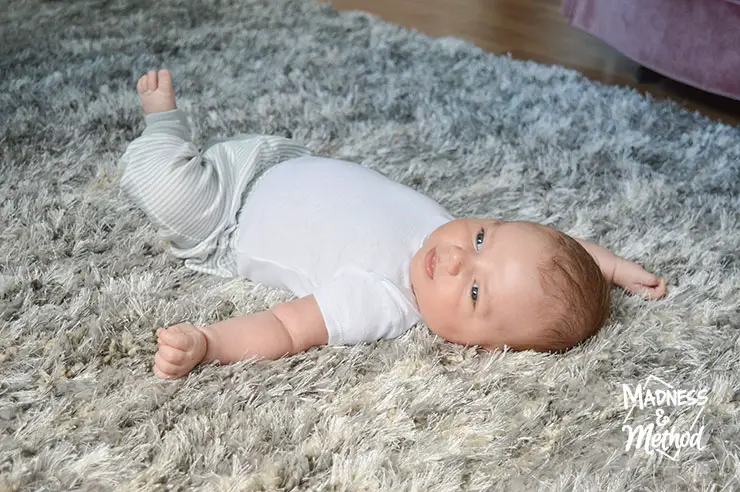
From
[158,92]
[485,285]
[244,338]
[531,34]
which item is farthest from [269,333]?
[531,34]

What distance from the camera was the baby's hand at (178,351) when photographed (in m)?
0.83

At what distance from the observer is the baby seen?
0.91 m

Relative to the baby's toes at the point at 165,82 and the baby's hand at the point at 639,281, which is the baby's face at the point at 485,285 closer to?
the baby's hand at the point at 639,281

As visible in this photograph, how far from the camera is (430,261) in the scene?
0.98 meters

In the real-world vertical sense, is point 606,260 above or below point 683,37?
below

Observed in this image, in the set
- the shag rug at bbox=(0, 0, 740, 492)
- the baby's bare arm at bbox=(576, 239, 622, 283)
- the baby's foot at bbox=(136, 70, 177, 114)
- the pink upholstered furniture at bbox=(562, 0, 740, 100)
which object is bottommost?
the shag rug at bbox=(0, 0, 740, 492)

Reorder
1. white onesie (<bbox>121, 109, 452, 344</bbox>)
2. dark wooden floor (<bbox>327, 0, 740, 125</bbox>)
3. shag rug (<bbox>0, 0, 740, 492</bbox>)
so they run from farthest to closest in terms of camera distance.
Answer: dark wooden floor (<bbox>327, 0, 740, 125</bbox>), white onesie (<bbox>121, 109, 452, 344</bbox>), shag rug (<bbox>0, 0, 740, 492</bbox>)

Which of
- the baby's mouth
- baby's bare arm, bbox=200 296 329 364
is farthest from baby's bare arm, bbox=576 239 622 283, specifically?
baby's bare arm, bbox=200 296 329 364

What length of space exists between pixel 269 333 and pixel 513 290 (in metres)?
0.30

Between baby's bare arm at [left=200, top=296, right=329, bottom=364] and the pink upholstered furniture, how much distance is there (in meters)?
1.46

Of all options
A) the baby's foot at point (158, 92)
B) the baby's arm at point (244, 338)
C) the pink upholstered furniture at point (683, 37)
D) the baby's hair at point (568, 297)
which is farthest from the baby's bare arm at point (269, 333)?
the pink upholstered furniture at point (683, 37)

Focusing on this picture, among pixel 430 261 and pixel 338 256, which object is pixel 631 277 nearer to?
pixel 430 261

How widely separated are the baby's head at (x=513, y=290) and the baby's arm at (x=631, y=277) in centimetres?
13

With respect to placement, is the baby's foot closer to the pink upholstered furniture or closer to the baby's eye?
the baby's eye
